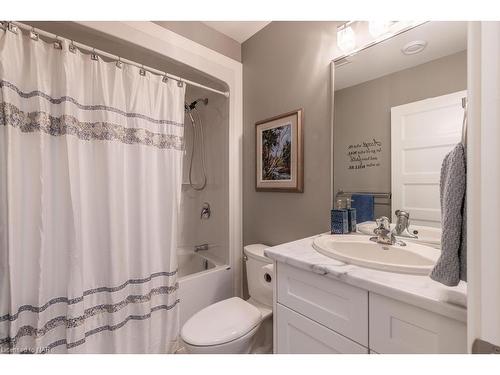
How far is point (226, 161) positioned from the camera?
5.86 ft

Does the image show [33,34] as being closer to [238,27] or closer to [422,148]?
Answer: [238,27]

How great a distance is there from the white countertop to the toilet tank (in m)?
0.53

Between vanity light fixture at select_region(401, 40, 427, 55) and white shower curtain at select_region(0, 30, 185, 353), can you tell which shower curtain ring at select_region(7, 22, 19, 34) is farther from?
vanity light fixture at select_region(401, 40, 427, 55)

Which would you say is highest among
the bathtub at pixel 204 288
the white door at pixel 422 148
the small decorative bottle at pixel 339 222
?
the white door at pixel 422 148

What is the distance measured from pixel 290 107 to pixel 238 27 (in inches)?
30.0

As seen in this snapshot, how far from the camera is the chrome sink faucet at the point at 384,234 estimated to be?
977 millimetres

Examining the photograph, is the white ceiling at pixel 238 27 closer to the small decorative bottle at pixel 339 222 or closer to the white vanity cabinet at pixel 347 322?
the small decorative bottle at pixel 339 222

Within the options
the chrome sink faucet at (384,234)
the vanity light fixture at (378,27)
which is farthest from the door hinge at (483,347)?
the vanity light fixture at (378,27)

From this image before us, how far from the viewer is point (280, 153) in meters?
1.52

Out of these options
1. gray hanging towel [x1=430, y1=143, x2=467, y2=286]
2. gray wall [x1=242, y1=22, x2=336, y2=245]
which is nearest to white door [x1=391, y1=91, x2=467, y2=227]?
gray wall [x1=242, y1=22, x2=336, y2=245]

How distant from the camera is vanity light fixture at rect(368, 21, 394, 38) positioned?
3.51 feet

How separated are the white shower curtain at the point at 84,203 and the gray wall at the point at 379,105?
0.99 meters

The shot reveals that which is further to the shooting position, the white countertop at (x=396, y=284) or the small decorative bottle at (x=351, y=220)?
the small decorative bottle at (x=351, y=220)
